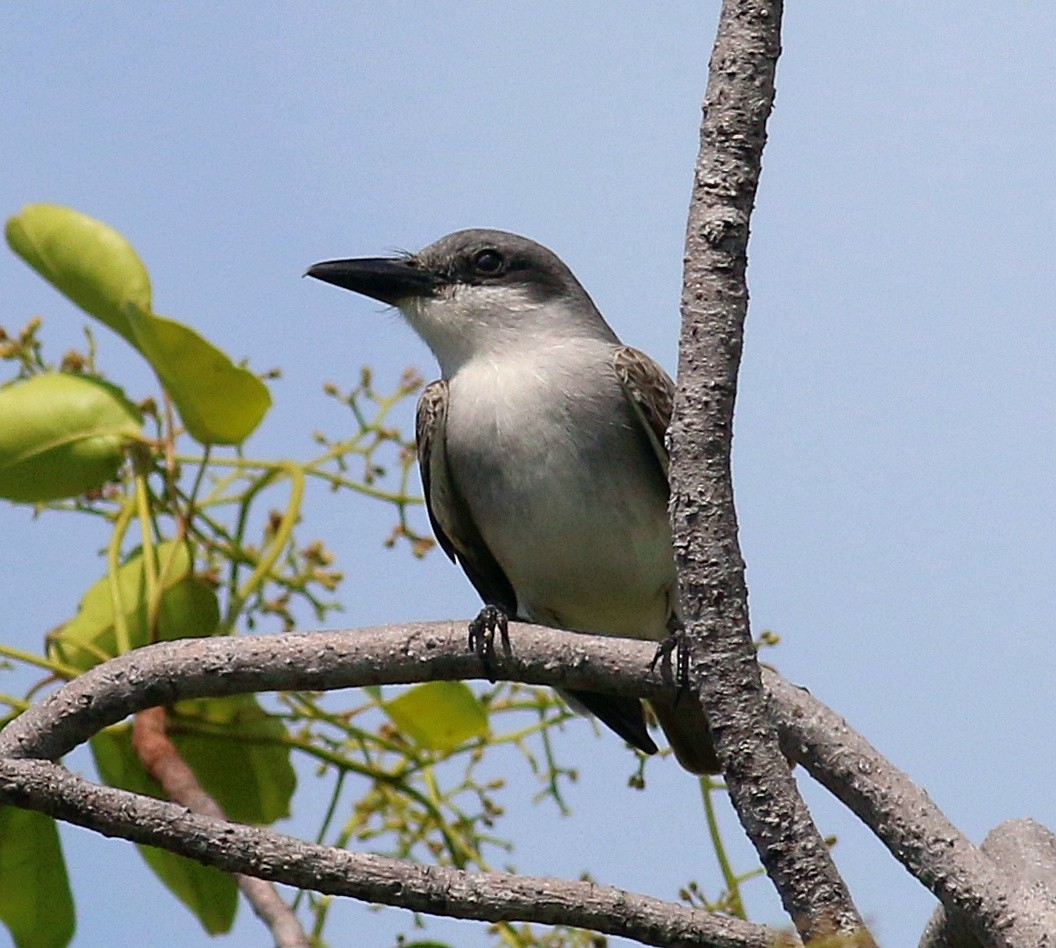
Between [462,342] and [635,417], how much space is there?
68cm

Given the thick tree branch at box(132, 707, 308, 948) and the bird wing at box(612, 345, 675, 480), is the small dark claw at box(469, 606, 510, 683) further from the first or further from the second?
the bird wing at box(612, 345, 675, 480)

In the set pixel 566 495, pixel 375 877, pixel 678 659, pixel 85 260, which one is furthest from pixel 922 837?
pixel 85 260

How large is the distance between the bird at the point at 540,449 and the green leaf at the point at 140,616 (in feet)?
2.97

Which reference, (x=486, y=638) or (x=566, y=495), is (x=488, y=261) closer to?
(x=566, y=495)

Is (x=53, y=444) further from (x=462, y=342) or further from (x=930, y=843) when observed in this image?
(x=930, y=843)

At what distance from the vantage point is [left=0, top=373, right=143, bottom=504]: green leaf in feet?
14.0

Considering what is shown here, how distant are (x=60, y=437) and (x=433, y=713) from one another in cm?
121

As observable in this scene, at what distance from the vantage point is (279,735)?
167 inches

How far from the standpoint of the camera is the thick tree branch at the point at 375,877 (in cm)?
252

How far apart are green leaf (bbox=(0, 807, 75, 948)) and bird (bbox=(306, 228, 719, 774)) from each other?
1375mm

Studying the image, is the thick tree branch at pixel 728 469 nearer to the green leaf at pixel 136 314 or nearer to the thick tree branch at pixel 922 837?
the thick tree branch at pixel 922 837

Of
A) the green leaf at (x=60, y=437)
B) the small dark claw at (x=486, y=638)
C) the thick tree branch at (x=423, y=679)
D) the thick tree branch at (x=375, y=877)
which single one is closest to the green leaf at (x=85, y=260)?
the green leaf at (x=60, y=437)

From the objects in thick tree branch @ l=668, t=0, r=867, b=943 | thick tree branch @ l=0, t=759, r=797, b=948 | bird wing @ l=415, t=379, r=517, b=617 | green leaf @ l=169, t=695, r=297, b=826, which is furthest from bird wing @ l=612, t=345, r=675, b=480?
thick tree branch @ l=0, t=759, r=797, b=948

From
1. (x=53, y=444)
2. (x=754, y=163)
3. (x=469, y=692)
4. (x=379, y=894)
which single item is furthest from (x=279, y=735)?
(x=754, y=163)
